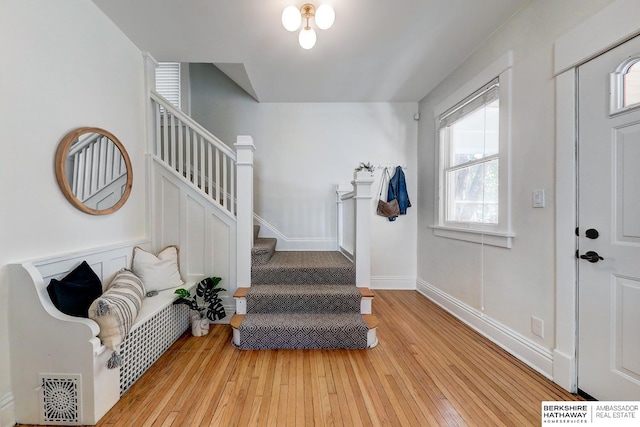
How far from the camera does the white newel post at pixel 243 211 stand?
8.50ft

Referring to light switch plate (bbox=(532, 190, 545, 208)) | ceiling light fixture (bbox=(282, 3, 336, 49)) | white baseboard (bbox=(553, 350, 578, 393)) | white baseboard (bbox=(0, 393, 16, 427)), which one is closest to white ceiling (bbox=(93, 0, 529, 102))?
ceiling light fixture (bbox=(282, 3, 336, 49))

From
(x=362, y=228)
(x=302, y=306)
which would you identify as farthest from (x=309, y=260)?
(x=362, y=228)

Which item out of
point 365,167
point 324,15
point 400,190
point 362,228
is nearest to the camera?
point 324,15

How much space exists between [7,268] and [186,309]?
1.32 m

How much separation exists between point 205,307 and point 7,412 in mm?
1276

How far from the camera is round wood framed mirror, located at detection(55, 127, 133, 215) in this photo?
1.70 m

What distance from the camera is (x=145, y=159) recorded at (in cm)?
262

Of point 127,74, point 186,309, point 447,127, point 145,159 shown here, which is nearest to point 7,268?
point 186,309

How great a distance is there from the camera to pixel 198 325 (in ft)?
7.79

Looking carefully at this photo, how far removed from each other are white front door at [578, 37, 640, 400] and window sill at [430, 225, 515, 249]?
0.53 metres

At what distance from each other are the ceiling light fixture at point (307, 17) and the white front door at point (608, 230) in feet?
5.24

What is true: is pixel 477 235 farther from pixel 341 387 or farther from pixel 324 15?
pixel 324 15

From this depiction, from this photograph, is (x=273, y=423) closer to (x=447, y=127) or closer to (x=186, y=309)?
(x=186, y=309)

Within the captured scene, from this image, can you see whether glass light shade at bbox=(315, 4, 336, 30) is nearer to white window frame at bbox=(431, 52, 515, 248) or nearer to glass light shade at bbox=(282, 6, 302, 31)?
glass light shade at bbox=(282, 6, 302, 31)
